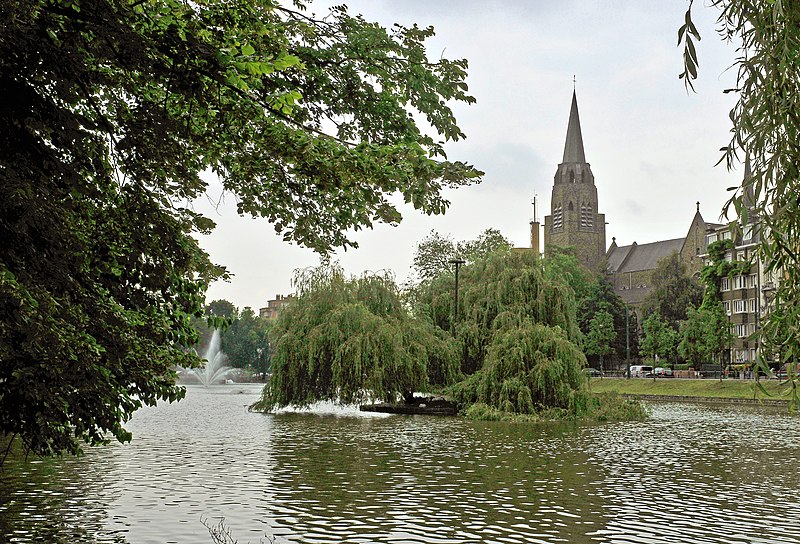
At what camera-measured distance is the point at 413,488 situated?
14.8 meters

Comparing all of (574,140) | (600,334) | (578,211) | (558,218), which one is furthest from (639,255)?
(600,334)

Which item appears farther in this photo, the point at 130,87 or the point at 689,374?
the point at 689,374

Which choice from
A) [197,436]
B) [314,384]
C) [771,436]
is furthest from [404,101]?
[314,384]

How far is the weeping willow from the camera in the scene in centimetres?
3294

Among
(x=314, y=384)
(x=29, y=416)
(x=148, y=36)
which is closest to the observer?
(x=148, y=36)

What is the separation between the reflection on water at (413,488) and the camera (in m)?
11.2

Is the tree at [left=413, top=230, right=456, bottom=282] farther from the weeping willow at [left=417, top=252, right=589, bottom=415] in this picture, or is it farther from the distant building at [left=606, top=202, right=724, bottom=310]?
the distant building at [left=606, top=202, right=724, bottom=310]

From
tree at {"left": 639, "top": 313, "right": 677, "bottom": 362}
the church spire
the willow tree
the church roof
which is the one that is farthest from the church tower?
the willow tree

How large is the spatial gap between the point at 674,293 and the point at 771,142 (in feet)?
282

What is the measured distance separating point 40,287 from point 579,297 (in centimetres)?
8369

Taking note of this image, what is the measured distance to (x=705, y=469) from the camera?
18234mm

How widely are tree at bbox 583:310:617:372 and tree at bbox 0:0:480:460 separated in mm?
71524

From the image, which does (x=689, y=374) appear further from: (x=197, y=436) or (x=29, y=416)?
(x=29, y=416)

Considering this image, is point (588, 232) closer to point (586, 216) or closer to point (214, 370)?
point (586, 216)
